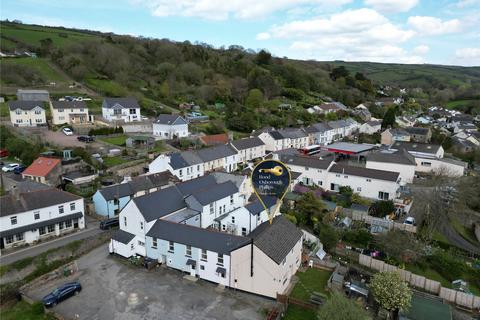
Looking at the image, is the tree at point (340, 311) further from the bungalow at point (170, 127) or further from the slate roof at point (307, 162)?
the bungalow at point (170, 127)

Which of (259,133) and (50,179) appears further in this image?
(259,133)

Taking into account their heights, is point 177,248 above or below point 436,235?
above

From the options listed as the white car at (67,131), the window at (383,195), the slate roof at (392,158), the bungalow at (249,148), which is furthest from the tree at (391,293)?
the white car at (67,131)

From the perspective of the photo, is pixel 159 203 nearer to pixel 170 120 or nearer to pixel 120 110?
pixel 170 120

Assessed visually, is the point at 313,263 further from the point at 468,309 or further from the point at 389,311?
the point at 468,309

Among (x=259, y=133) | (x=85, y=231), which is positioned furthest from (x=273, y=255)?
(x=259, y=133)

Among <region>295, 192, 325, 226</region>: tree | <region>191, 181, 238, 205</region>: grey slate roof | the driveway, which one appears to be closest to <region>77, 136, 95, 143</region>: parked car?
<region>191, 181, 238, 205</region>: grey slate roof

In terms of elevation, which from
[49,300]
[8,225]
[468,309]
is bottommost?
[468,309]
